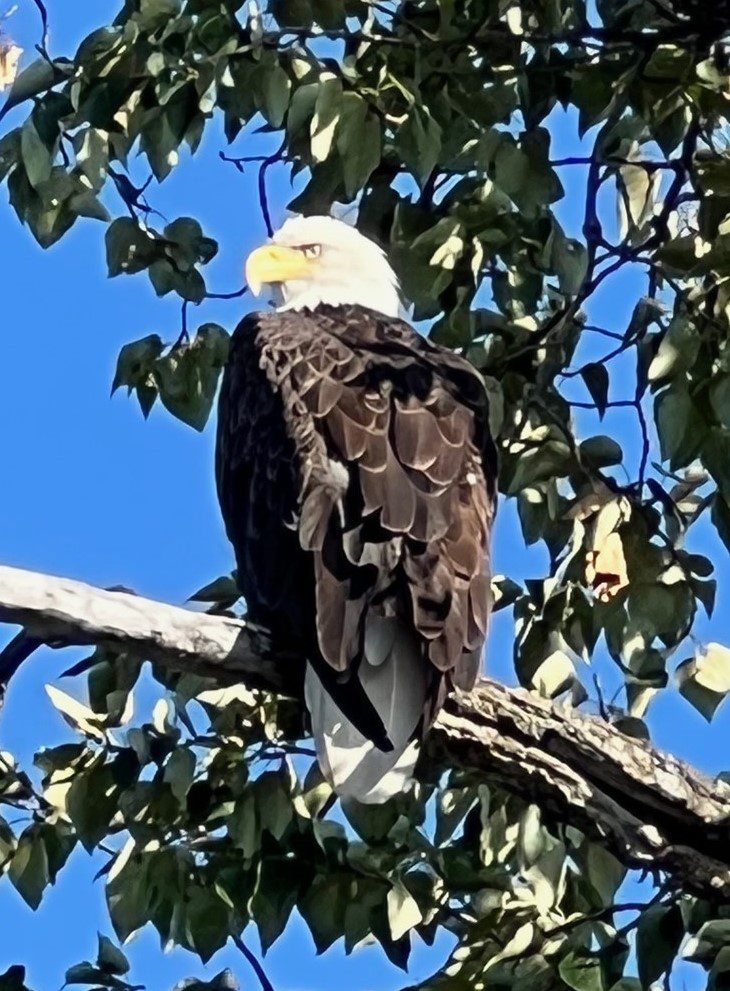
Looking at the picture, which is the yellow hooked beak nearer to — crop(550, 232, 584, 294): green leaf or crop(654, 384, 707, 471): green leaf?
crop(550, 232, 584, 294): green leaf

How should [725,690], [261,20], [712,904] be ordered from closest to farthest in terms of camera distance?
[712,904] → [725,690] → [261,20]

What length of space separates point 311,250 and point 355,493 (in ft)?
5.20

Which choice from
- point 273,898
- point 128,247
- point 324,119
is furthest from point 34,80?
point 273,898

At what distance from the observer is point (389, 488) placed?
3.94 m

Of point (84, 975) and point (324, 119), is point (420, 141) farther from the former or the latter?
point (84, 975)

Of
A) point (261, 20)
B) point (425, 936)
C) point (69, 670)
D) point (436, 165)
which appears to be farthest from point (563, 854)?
point (261, 20)

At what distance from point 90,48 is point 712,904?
1954 millimetres

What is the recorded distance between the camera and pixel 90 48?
13.4ft

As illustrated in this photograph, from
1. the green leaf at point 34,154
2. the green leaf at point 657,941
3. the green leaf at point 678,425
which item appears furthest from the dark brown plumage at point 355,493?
the green leaf at point 34,154

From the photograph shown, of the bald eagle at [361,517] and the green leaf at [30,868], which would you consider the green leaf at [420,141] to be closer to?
the bald eagle at [361,517]

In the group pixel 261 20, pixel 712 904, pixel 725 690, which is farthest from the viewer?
pixel 261 20

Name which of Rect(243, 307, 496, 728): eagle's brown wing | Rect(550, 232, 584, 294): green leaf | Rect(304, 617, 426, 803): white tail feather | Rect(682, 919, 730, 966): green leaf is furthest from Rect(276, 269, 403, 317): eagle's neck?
Rect(682, 919, 730, 966): green leaf

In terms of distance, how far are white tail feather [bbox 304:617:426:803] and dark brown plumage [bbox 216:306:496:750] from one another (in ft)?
0.10

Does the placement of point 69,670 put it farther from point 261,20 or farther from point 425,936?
point 261,20
